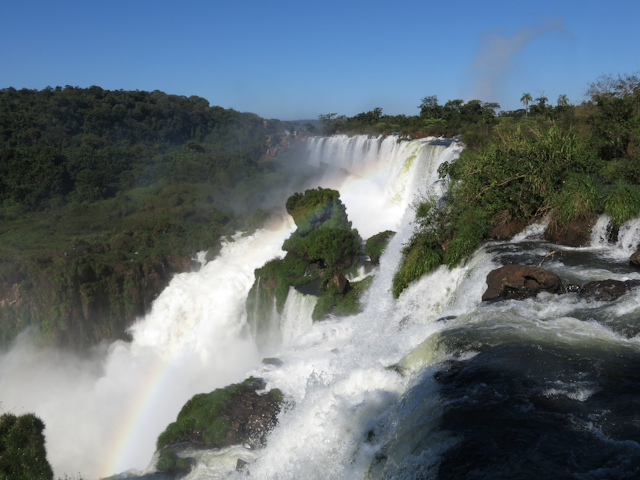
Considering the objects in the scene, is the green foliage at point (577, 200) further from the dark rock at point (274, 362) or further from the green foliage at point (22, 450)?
the green foliage at point (22, 450)

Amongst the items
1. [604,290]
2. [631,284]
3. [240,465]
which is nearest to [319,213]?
[604,290]

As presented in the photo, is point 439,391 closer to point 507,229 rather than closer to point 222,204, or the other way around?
point 507,229

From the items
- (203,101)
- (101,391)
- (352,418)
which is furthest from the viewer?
(203,101)

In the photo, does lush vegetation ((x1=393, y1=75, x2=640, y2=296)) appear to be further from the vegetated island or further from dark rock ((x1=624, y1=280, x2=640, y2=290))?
dark rock ((x1=624, y1=280, x2=640, y2=290))

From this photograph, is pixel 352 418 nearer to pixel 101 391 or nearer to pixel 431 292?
pixel 431 292

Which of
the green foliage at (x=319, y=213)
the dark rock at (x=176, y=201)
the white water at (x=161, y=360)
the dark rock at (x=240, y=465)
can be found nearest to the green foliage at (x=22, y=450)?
the dark rock at (x=240, y=465)

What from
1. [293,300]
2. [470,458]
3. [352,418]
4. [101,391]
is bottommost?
[101,391]

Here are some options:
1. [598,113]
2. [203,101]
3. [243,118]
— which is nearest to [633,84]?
[598,113]
